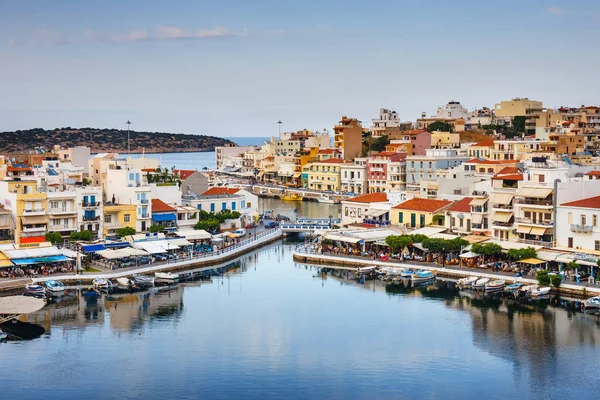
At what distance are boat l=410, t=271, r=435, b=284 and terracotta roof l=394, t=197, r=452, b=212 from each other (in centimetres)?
735

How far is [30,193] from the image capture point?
38594mm

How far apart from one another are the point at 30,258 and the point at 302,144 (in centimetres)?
5785

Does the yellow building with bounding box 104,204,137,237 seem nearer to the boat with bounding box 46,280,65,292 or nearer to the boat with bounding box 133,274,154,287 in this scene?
the boat with bounding box 133,274,154,287

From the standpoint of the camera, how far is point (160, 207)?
139 feet

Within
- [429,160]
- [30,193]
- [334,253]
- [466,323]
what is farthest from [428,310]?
[429,160]

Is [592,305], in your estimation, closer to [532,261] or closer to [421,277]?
[532,261]

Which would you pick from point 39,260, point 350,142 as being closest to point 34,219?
point 39,260

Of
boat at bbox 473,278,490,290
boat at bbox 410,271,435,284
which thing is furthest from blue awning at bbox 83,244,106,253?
boat at bbox 473,278,490,290

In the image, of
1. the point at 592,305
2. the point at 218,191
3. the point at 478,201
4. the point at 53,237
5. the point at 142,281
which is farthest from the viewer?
the point at 218,191

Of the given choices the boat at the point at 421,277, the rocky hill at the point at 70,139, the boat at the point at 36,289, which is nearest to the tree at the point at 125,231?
the boat at the point at 36,289

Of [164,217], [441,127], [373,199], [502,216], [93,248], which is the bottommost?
[93,248]

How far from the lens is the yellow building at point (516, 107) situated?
87.3m

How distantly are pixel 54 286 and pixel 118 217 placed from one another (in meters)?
8.22

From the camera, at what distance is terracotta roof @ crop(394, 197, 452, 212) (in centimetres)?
4272
